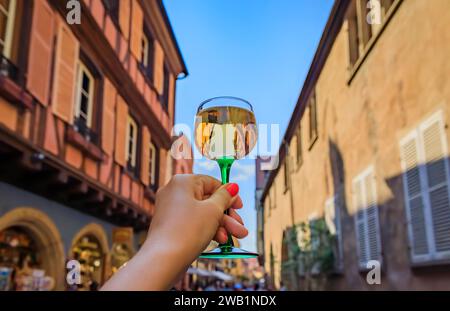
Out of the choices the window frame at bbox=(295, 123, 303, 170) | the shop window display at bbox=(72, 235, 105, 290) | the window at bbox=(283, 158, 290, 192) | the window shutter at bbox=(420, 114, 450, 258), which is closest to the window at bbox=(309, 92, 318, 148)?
the window frame at bbox=(295, 123, 303, 170)

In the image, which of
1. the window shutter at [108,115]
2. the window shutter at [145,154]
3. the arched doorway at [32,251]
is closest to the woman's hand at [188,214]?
the arched doorway at [32,251]

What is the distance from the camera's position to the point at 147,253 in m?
0.73

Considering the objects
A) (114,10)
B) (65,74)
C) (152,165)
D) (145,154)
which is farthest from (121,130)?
(152,165)

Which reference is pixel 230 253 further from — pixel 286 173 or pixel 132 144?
pixel 286 173

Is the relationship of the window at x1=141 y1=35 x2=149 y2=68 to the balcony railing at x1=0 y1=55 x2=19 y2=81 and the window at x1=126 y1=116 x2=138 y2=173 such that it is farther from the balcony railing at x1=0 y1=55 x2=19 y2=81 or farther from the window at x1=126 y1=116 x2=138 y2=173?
the balcony railing at x1=0 y1=55 x2=19 y2=81

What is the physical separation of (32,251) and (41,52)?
2938 millimetres

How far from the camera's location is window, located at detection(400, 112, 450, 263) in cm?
480

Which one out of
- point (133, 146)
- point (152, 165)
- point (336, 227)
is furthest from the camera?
point (152, 165)

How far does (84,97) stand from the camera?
321 inches

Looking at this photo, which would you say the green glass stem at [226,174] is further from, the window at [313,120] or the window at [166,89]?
the window at [166,89]

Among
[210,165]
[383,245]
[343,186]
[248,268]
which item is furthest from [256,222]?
[248,268]

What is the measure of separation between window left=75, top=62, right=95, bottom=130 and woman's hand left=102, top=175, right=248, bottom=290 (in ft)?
22.8
